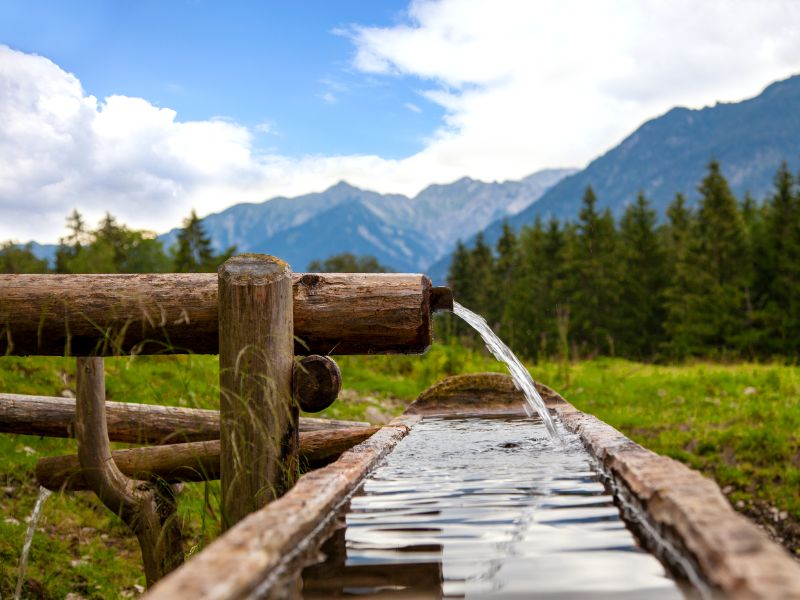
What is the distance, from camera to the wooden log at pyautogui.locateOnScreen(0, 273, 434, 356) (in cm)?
429

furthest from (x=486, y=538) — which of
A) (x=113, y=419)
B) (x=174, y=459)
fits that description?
(x=113, y=419)

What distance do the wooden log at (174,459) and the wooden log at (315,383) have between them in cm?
142

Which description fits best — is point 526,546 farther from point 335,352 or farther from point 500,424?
point 500,424

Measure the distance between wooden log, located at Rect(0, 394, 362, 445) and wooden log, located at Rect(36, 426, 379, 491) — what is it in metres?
0.35

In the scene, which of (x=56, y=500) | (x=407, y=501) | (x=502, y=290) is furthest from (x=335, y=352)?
(x=502, y=290)

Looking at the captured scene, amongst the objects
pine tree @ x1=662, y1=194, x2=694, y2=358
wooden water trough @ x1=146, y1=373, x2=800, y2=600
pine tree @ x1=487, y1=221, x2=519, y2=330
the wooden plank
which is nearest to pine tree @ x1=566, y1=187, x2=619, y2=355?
pine tree @ x1=662, y1=194, x2=694, y2=358

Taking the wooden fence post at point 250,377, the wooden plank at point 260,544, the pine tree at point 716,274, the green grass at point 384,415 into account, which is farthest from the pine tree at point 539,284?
the wooden plank at point 260,544

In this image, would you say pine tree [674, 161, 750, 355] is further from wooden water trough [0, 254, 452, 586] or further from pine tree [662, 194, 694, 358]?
wooden water trough [0, 254, 452, 586]

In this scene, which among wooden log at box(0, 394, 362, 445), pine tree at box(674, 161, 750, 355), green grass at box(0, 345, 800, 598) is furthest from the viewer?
pine tree at box(674, 161, 750, 355)

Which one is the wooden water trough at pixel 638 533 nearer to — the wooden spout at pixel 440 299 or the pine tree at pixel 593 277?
the wooden spout at pixel 440 299

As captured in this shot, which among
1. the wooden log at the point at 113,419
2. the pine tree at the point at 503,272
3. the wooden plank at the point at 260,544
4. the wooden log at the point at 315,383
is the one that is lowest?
the wooden log at the point at 113,419

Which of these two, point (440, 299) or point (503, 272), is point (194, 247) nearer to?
point (503, 272)

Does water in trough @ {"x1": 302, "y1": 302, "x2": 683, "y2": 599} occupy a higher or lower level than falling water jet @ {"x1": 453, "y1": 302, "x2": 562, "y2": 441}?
lower

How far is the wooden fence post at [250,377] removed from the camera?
3951 millimetres
